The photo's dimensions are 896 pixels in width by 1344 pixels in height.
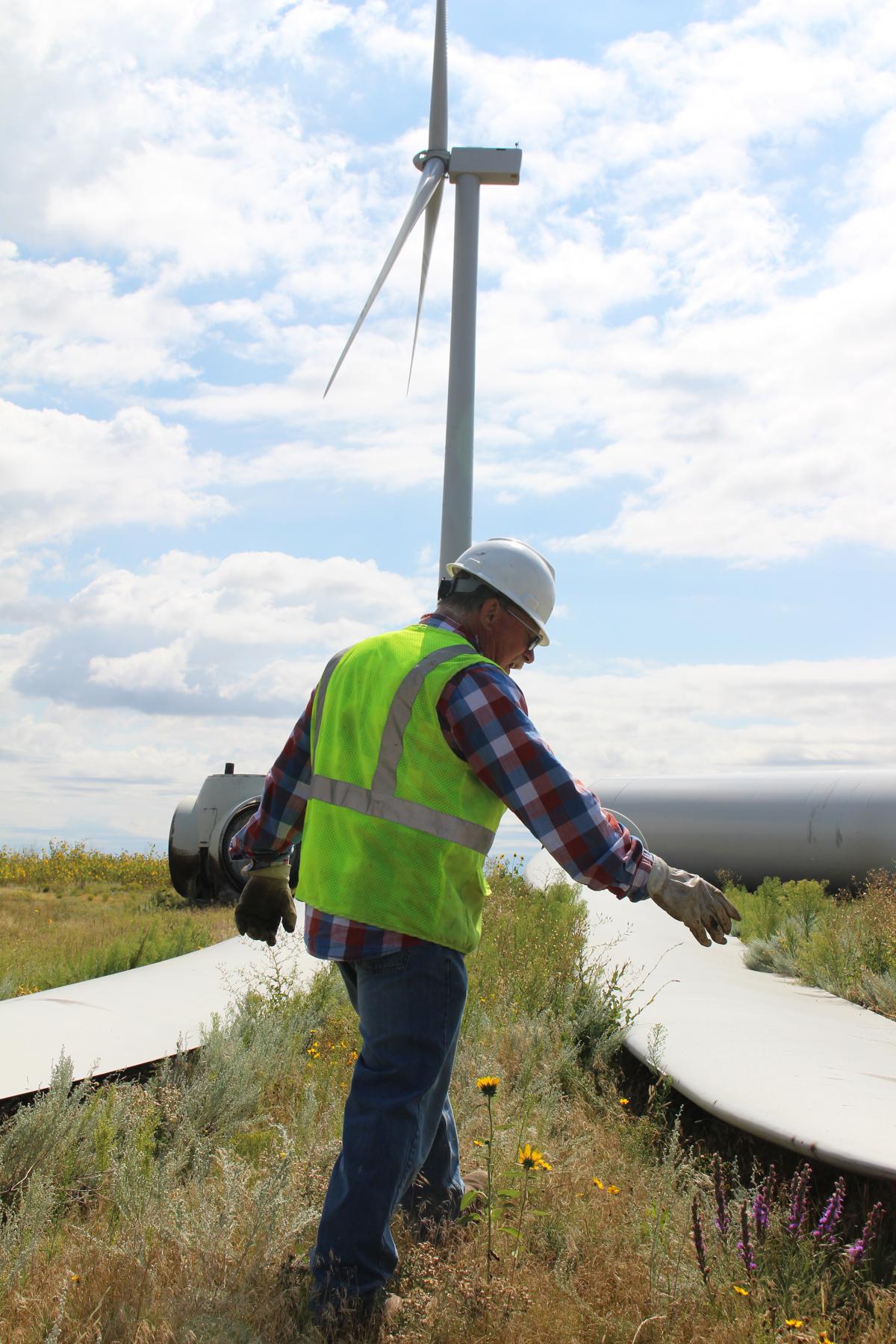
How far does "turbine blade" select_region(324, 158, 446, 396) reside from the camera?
10180mm

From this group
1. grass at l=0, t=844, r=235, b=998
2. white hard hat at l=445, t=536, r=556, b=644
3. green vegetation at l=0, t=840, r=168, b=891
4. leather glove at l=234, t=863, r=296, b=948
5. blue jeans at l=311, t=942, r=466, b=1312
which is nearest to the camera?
blue jeans at l=311, t=942, r=466, b=1312

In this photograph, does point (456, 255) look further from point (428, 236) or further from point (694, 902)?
point (694, 902)

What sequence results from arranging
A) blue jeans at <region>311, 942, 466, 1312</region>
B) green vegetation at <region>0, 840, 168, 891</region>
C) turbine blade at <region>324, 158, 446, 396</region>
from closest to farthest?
blue jeans at <region>311, 942, 466, 1312</region>
turbine blade at <region>324, 158, 446, 396</region>
green vegetation at <region>0, 840, 168, 891</region>

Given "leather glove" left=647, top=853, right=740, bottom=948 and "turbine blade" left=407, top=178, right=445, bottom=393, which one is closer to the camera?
"leather glove" left=647, top=853, right=740, bottom=948

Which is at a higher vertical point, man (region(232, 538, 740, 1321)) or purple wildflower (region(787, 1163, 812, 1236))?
man (region(232, 538, 740, 1321))

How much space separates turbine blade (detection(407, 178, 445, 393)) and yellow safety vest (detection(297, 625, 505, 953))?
9004 mm

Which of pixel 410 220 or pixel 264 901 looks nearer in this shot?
pixel 264 901

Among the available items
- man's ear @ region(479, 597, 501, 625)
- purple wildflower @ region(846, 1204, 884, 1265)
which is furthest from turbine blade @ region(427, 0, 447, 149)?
purple wildflower @ region(846, 1204, 884, 1265)

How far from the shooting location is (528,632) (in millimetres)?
3256

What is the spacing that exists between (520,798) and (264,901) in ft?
4.31

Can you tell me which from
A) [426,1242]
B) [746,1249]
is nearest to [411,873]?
[426,1242]

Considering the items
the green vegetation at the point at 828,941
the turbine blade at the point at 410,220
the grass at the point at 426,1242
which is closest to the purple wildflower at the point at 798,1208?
the grass at the point at 426,1242

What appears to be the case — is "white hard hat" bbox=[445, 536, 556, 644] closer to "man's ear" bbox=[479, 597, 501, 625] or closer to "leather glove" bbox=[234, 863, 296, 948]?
"man's ear" bbox=[479, 597, 501, 625]

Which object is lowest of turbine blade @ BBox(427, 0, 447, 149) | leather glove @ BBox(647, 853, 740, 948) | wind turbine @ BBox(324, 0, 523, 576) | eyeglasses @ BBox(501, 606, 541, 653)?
leather glove @ BBox(647, 853, 740, 948)
